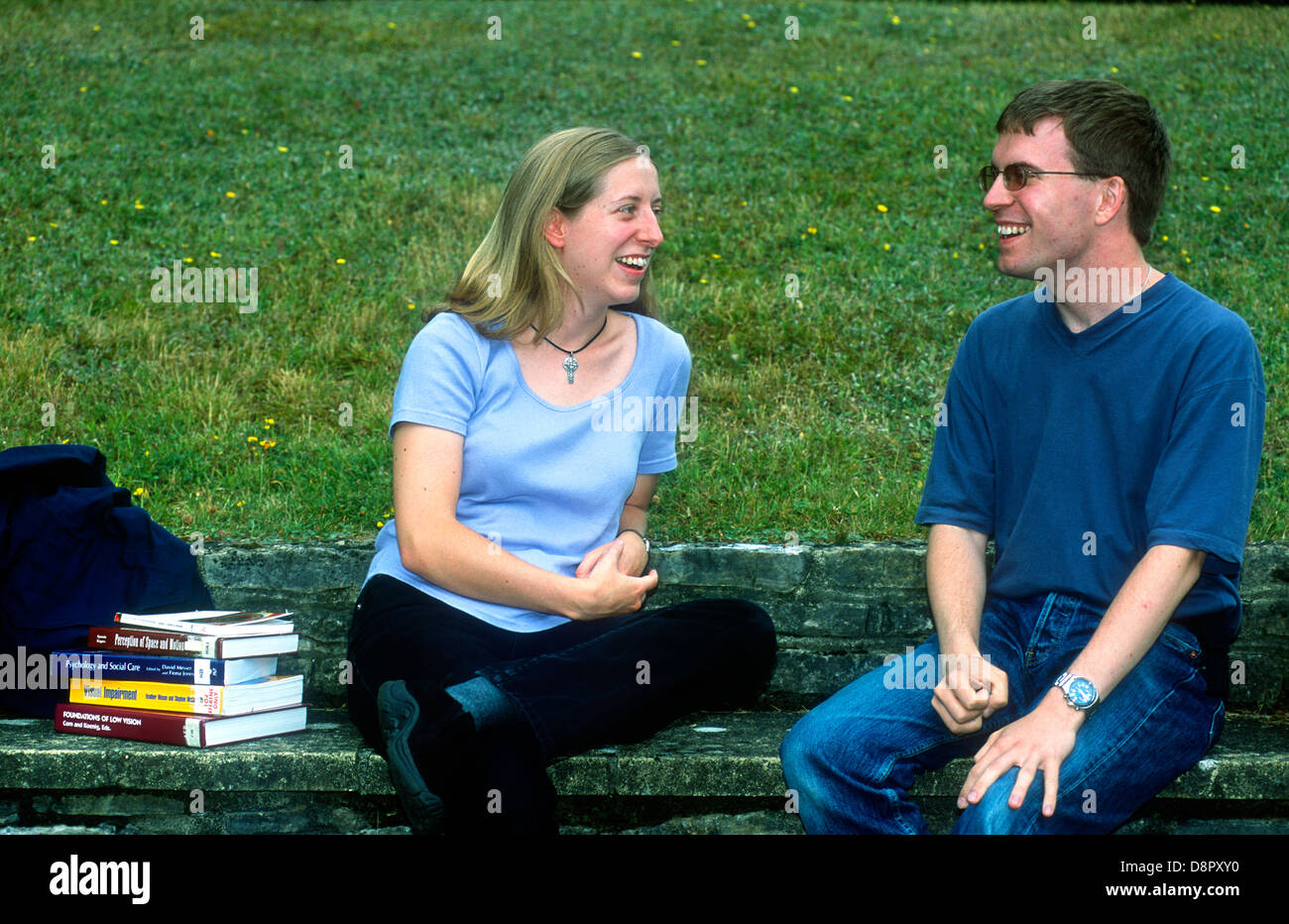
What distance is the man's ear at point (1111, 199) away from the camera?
8.89ft

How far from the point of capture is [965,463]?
288cm

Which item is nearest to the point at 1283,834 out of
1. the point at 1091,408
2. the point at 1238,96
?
the point at 1091,408

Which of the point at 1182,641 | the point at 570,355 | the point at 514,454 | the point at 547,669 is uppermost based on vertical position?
the point at 570,355

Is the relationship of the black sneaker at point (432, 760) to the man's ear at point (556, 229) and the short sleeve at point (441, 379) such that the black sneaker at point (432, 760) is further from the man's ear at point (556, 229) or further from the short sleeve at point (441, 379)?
the man's ear at point (556, 229)

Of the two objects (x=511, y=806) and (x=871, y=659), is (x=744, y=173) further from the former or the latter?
(x=511, y=806)

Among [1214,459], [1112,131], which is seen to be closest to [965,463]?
[1214,459]

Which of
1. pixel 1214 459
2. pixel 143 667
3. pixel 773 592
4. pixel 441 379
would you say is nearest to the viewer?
pixel 1214 459

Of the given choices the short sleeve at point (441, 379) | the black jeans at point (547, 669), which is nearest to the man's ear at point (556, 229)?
the short sleeve at point (441, 379)

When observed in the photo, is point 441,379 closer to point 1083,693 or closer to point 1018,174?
point 1018,174

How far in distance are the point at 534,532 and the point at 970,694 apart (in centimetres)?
105

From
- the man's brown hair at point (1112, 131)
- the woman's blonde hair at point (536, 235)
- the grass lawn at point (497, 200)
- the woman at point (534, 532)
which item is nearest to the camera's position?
the woman at point (534, 532)

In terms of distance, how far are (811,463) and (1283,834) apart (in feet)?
6.73

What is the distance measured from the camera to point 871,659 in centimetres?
358

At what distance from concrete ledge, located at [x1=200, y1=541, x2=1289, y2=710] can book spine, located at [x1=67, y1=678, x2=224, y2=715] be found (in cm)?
59
